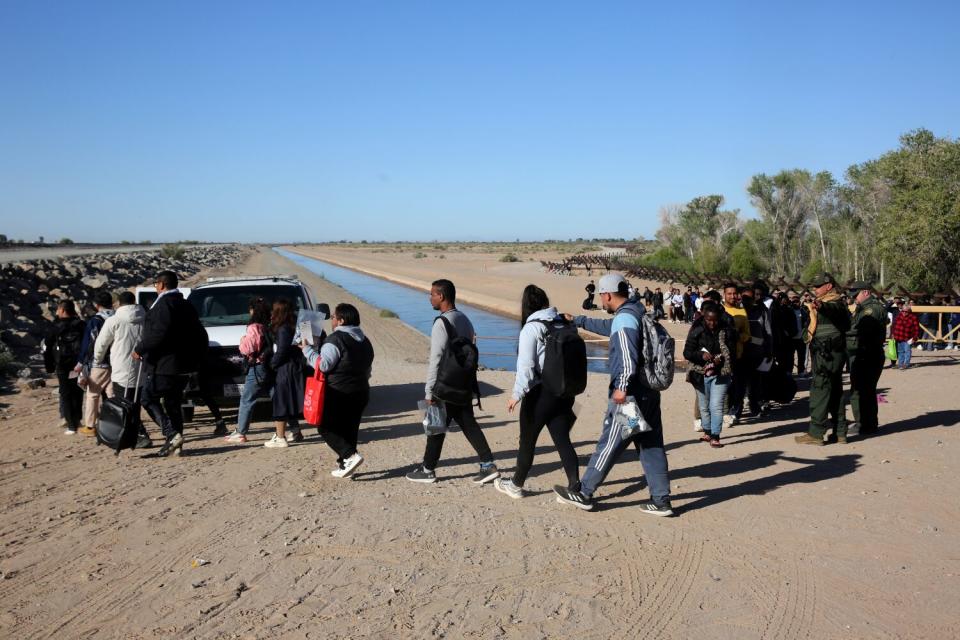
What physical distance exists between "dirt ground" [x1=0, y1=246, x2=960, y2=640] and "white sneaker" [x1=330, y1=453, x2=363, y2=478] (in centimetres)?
15

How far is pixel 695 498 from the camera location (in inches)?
275

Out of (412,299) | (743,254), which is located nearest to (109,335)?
(412,299)

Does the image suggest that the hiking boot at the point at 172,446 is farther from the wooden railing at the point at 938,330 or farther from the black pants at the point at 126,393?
the wooden railing at the point at 938,330

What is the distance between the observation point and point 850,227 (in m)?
45.9

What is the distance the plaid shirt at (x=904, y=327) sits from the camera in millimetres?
14938

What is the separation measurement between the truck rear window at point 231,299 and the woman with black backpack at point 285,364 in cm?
313

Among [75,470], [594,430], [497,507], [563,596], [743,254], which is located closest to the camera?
[563,596]

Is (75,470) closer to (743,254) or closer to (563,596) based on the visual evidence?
(563,596)

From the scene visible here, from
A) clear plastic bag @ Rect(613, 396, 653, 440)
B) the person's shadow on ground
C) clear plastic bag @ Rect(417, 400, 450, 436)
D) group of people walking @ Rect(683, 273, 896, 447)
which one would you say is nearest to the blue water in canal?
group of people walking @ Rect(683, 273, 896, 447)

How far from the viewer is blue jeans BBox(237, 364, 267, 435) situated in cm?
877

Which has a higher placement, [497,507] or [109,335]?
[109,335]

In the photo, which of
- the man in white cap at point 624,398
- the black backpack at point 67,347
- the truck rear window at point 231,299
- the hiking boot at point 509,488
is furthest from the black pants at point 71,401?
the man in white cap at point 624,398

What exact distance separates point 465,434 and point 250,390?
304cm

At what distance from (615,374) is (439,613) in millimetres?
2248
